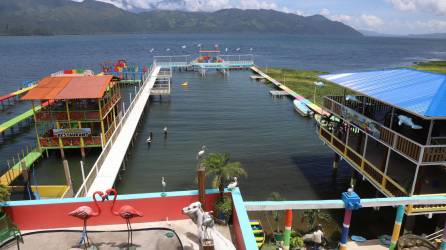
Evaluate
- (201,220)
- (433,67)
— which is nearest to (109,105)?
(201,220)

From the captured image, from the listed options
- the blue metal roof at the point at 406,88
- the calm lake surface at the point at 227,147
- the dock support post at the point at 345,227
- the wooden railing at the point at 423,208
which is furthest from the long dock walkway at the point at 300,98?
the dock support post at the point at 345,227

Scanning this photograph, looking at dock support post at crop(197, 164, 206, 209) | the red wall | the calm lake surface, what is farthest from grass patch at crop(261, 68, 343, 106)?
the red wall

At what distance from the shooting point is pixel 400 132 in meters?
17.5

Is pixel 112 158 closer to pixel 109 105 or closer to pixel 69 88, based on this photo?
pixel 69 88

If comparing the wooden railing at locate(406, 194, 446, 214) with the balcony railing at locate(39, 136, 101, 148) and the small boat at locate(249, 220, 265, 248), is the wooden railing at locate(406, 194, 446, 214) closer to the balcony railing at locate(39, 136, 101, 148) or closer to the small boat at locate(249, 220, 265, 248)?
the small boat at locate(249, 220, 265, 248)

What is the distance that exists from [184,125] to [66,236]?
2527 cm

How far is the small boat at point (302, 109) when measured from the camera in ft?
127

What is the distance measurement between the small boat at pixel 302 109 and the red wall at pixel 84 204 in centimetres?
3006

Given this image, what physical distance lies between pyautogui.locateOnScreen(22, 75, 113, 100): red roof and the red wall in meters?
14.1

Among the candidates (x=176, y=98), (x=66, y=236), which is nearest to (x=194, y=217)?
(x=66, y=236)

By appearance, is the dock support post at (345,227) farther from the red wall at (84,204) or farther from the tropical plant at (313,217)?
the red wall at (84,204)

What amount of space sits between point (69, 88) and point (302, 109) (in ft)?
87.5

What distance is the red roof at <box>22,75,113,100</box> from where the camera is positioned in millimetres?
23484

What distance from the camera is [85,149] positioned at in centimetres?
2708
